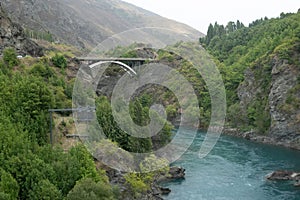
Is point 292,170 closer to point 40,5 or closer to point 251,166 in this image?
point 251,166

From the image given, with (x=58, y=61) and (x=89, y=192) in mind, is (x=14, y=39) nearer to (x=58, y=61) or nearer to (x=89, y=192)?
(x=58, y=61)

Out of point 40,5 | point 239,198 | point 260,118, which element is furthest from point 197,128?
point 40,5

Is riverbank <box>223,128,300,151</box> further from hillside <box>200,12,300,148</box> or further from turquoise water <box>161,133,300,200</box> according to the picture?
turquoise water <box>161,133,300,200</box>

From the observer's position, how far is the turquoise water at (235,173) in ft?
107

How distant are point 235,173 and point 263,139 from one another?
19.3 m

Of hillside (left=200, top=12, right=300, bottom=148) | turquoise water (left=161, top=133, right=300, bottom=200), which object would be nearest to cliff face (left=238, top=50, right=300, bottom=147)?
hillside (left=200, top=12, right=300, bottom=148)

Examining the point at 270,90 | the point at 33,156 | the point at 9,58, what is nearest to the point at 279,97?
the point at 270,90

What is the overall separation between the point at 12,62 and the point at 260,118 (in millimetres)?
38309

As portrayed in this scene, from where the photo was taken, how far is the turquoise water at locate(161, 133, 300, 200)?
107ft

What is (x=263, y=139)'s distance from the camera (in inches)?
2218

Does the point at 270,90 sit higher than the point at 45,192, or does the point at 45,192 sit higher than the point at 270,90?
the point at 270,90

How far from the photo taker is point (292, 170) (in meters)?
39.7

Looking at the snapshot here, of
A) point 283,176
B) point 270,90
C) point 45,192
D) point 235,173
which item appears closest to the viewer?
point 45,192

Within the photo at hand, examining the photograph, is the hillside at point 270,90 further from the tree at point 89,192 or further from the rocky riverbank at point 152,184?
the tree at point 89,192
